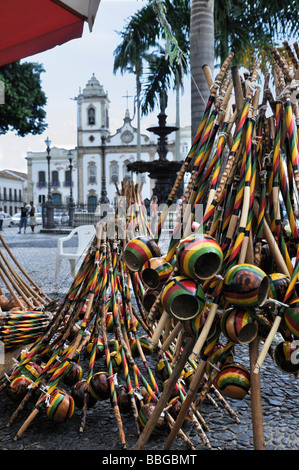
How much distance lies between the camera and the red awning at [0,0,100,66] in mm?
2663

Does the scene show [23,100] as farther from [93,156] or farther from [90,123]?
[90,123]

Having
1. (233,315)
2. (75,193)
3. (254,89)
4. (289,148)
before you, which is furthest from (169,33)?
(75,193)

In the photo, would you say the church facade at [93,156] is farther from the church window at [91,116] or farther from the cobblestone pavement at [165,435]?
the cobblestone pavement at [165,435]

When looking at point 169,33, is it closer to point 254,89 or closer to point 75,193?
point 254,89

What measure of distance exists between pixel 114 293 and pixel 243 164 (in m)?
1.13

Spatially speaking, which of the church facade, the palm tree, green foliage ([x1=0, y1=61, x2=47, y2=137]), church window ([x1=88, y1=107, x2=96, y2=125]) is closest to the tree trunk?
the palm tree

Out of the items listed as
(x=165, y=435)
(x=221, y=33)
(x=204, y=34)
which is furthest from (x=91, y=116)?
(x=165, y=435)

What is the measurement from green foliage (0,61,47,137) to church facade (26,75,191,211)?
36.6 meters

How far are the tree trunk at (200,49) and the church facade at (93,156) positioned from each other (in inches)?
1867

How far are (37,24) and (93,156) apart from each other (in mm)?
54615

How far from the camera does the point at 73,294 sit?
8.38ft

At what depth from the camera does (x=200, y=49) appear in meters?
5.02

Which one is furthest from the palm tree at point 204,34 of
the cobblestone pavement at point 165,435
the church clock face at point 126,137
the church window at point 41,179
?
the church window at point 41,179

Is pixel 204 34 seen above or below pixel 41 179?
below
